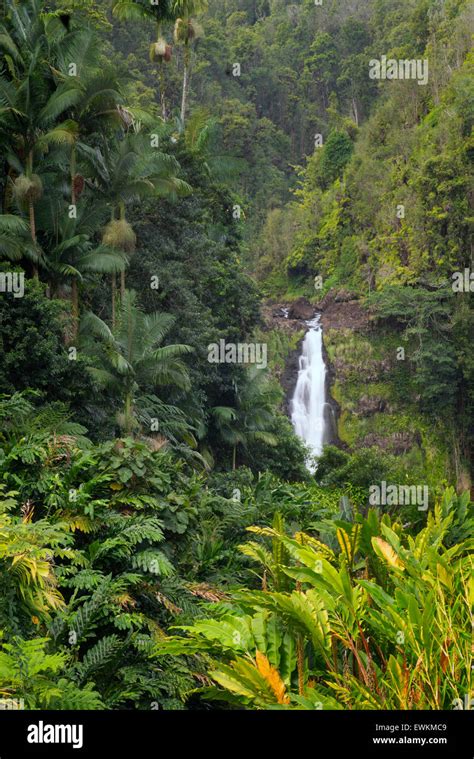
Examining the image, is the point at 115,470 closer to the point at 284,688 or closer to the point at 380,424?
the point at 284,688

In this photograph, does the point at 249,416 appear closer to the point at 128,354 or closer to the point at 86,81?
the point at 128,354

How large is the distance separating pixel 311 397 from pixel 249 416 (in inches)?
455

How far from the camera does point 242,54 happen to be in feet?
168

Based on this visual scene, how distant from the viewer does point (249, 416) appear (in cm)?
1958

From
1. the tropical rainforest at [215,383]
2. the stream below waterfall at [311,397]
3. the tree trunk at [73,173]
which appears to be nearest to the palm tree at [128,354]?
the tropical rainforest at [215,383]

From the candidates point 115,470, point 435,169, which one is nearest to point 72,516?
point 115,470

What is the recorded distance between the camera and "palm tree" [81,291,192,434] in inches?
470

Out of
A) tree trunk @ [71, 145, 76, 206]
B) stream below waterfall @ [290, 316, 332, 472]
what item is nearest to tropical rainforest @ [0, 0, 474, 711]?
tree trunk @ [71, 145, 76, 206]

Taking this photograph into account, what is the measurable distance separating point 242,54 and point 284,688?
54.1 meters

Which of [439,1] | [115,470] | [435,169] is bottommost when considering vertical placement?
[115,470]

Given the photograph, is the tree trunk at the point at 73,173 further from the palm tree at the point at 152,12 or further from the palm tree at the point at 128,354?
the palm tree at the point at 152,12

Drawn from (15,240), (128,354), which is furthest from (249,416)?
(15,240)
